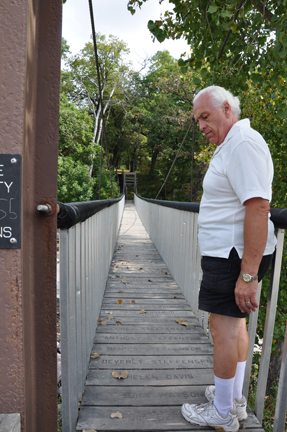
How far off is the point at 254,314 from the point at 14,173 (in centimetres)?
133

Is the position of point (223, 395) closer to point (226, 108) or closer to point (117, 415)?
point (117, 415)

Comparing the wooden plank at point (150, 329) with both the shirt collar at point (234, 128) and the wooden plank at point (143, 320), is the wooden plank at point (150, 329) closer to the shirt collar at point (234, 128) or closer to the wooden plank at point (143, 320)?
the wooden plank at point (143, 320)

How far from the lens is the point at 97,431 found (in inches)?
58.1

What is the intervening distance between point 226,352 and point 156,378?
65 cm

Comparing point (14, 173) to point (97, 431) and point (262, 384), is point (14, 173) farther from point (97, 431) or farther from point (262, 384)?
point (262, 384)

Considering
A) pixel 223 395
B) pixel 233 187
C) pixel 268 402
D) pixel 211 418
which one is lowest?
pixel 268 402

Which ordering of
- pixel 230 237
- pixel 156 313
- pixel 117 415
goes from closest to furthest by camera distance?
pixel 230 237
pixel 117 415
pixel 156 313

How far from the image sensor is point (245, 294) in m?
1.28

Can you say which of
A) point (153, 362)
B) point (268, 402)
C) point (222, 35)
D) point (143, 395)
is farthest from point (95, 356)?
point (268, 402)

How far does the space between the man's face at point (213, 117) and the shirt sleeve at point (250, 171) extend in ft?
0.64

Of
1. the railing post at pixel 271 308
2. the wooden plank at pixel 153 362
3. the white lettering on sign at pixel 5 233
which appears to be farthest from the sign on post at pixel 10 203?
the wooden plank at pixel 153 362

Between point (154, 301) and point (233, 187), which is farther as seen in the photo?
point (154, 301)

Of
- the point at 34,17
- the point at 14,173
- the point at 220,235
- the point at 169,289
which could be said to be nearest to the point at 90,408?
the point at 220,235

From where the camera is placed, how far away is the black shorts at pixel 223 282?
1.34 metres
